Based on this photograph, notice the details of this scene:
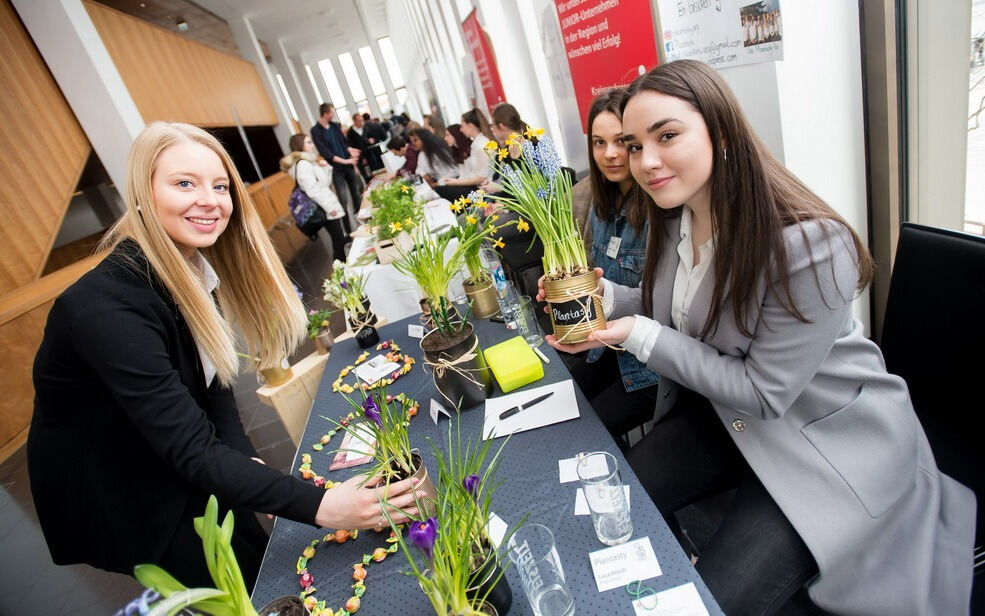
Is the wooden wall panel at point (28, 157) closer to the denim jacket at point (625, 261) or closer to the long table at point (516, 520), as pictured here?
the long table at point (516, 520)

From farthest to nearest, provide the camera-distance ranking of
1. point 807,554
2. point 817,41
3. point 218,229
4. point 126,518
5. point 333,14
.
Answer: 1. point 333,14
2. point 817,41
3. point 218,229
4. point 126,518
5. point 807,554

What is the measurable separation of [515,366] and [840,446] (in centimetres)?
84

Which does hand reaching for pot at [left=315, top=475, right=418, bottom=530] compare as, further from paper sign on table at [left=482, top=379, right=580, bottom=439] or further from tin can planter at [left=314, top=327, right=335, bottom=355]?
tin can planter at [left=314, top=327, right=335, bottom=355]

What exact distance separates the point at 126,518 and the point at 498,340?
1184 millimetres

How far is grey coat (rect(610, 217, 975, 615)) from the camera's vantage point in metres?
1.08

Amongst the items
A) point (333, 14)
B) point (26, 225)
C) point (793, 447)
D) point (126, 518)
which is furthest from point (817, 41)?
point (333, 14)

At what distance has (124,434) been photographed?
124 centimetres

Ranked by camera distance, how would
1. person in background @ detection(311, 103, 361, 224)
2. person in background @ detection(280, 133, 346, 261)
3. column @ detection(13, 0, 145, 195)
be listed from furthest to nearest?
1. person in background @ detection(311, 103, 361, 224)
2. person in background @ detection(280, 133, 346, 261)
3. column @ detection(13, 0, 145, 195)

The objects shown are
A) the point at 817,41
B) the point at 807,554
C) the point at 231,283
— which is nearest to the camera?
the point at 807,554

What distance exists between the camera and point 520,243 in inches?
141

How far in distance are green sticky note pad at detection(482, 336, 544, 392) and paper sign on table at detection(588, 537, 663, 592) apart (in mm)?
629

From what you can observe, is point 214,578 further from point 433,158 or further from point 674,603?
point 433,158

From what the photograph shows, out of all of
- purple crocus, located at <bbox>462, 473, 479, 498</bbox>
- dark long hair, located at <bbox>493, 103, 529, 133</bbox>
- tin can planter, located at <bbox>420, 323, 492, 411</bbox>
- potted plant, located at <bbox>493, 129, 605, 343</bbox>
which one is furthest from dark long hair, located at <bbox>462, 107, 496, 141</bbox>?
purple crocus, located at <bbox>462, 473, 479, 498</bbox>

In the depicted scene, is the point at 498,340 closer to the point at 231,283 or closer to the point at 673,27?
the point at 231,283
